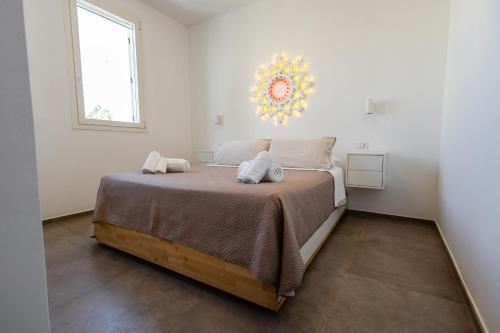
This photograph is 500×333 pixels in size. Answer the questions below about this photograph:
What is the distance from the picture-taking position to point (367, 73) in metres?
2.65

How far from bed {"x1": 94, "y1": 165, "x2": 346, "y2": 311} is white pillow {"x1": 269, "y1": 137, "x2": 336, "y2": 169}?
0.59m

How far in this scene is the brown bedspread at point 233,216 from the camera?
108cm

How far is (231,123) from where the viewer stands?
12.1ft

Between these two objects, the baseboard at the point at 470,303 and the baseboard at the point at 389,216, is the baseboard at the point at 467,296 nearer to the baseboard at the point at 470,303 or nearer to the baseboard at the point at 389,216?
the baseboard at the point at 470,303

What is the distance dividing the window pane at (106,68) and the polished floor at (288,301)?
1.86 metres

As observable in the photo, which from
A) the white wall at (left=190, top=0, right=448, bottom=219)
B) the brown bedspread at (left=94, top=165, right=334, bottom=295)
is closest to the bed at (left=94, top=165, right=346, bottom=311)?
the brown bedspread at (left=94, top=165, right=334, bottom=295)

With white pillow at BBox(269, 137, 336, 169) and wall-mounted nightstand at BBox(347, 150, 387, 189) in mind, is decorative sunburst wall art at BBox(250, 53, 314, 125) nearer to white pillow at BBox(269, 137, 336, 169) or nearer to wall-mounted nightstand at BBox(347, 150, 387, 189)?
white pillow at BBox(269, 137, 336, 169)

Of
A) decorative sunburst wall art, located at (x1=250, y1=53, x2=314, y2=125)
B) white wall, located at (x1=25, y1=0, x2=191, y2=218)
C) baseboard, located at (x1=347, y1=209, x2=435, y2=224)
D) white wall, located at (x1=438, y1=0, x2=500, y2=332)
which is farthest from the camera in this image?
decorative sunburst wall art, located at (x1=250, y1=53, x2=314, y2=125)

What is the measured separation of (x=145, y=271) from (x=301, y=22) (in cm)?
332

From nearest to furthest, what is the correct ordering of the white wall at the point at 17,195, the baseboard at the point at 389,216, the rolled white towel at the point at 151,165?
1. the white wall at the point at 17,195
2. the rolled white towel at the point at 151,165
3. the baseboard at the point at 389,216

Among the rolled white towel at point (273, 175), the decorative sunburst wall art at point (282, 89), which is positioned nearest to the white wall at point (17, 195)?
the rolled white towel at point (273, 175)

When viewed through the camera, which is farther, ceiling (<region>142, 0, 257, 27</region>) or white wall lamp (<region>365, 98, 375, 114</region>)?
ceiling (<region>142, 0, 257, 27</region>)

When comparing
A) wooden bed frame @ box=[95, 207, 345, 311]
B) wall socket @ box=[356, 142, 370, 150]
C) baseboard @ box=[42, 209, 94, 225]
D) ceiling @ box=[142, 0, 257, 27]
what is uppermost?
ceiling @ box=[142, 0, 257, 27]

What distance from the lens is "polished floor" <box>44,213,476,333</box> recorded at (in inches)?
42.3
